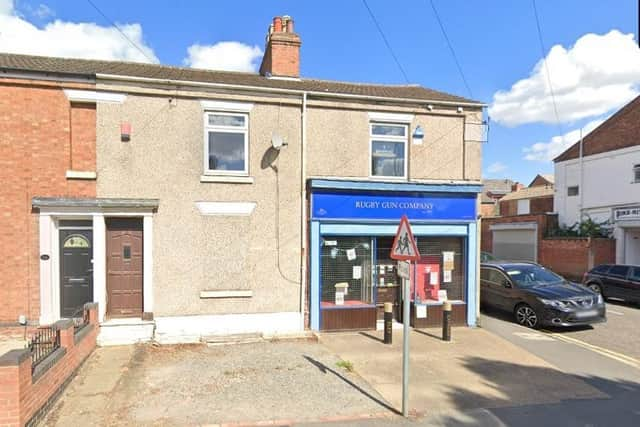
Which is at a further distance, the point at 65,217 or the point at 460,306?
the point at 460,306

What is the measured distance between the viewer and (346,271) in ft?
30.8

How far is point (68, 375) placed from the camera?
5836mm

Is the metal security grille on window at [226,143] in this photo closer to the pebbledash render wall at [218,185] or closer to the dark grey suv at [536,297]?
the pebbledash render wall at [218,185]

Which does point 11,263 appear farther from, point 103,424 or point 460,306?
point 460,306

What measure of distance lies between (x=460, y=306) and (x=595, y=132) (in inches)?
702

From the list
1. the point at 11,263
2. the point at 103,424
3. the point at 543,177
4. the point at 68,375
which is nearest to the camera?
the point at 103,424

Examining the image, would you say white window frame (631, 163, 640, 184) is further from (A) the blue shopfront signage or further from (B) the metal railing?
(B) the metal railing

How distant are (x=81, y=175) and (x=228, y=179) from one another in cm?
292

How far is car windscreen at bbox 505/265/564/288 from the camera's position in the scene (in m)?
10.8

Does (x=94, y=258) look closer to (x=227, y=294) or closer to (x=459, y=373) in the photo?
(x=227, y=294)

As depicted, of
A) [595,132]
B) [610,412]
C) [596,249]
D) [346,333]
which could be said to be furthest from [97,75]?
[595,132]

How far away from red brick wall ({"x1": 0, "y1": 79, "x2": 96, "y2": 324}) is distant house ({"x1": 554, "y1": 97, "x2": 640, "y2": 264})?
74.1 feet

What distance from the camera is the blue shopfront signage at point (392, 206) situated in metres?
9.00

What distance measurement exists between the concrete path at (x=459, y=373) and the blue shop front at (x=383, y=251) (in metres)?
0.75
